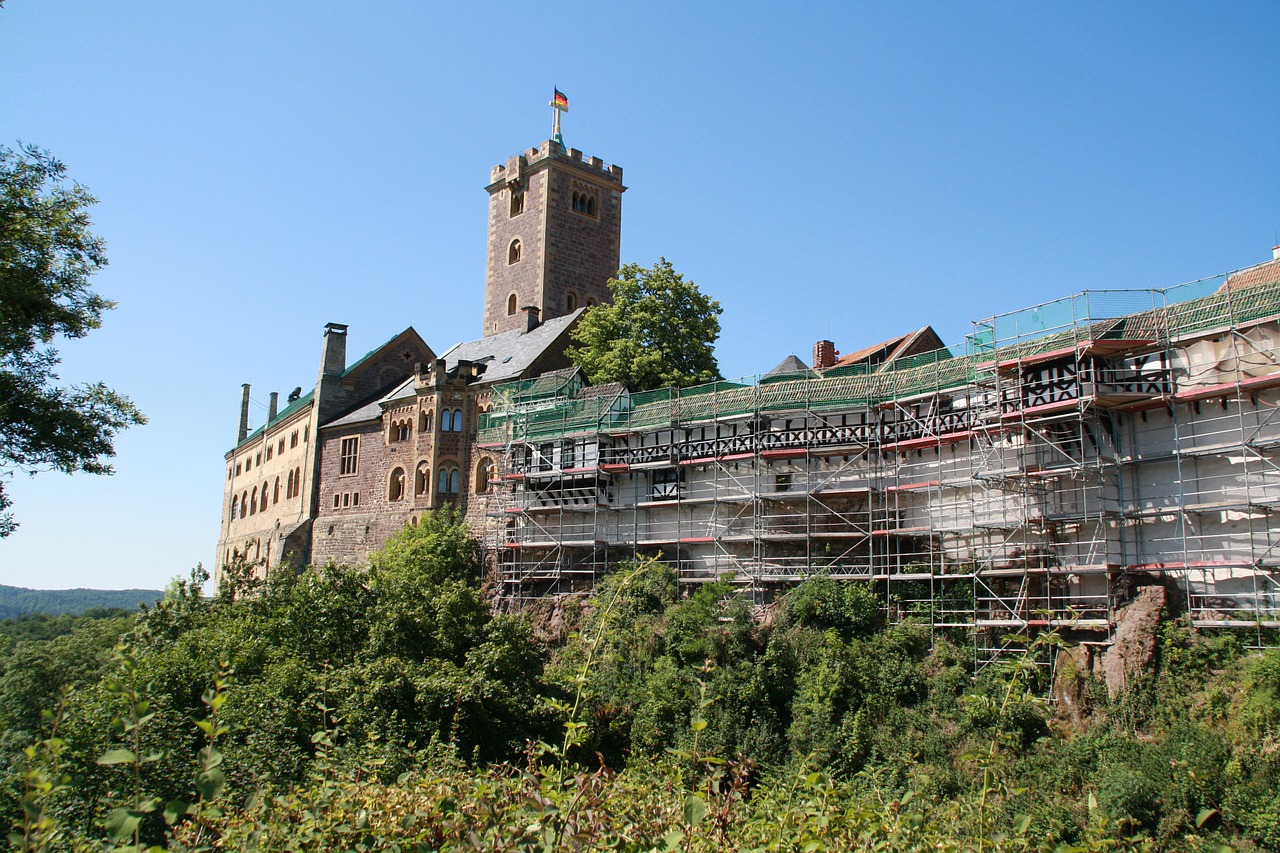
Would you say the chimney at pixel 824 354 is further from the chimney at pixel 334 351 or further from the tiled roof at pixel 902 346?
the chimney at pixel 334 351

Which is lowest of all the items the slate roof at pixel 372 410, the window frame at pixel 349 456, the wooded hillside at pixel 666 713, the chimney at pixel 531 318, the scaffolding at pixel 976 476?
the wooded hillside at pixel 666 713

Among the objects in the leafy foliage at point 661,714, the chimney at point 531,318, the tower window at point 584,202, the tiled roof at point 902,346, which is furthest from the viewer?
the tower window at point 584,202

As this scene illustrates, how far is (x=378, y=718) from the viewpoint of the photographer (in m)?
20.0

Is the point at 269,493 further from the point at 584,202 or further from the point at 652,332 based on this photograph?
the point at 652,332

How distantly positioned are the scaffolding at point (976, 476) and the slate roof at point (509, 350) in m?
6.22

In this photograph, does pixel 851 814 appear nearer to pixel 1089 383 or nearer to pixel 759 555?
pixel 1089 383

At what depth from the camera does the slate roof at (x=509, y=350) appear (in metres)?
41.9

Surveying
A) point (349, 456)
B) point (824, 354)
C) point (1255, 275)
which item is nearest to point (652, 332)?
point (824, 354)

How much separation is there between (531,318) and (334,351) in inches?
411

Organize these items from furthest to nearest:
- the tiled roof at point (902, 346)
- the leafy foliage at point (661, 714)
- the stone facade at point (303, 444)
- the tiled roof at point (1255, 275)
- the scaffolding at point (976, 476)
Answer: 1. the stone facade at point (303, 444)
2. the tiled roof at point (902, 346)
3. the tiled roof at point (1255, 275)
4. the scaffolding at point (976, 476)
5. the leafy foliage at point (661, 714)

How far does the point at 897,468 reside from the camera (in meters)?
28.2

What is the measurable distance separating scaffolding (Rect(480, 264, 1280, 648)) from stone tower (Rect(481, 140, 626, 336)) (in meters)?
15.5

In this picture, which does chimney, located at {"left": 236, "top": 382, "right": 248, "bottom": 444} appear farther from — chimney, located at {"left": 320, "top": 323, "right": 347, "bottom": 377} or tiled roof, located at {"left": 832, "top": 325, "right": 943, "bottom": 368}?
tiled roof, located at {"left": 832, "top": 325, "right": 943, "bottom": 368}

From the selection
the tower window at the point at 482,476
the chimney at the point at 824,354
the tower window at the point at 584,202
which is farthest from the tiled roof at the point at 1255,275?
the tower window at the point at 584,202
